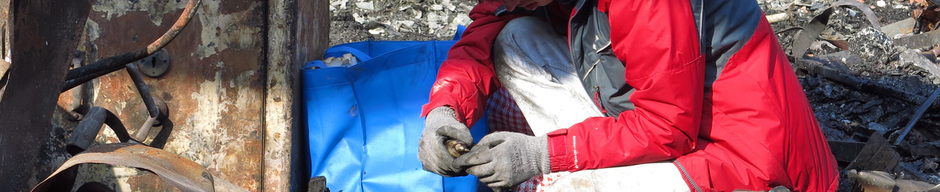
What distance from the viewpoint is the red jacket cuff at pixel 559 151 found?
2.47 metres

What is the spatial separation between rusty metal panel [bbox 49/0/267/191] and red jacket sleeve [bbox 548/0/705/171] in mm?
1231

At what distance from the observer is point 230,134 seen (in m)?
3.08

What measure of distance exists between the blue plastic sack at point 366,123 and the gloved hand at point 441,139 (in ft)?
1.69

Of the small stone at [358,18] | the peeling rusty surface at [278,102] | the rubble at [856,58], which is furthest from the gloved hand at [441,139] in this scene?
the small stone at [358,18]

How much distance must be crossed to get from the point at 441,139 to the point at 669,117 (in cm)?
68

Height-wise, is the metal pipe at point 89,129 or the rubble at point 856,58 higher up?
the metal pipe at point 89,129

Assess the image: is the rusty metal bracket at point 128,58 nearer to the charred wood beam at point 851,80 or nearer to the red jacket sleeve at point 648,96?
the red jacket sleeve at point 648,96

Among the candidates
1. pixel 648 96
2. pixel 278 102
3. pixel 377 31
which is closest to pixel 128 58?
pixel 278 102

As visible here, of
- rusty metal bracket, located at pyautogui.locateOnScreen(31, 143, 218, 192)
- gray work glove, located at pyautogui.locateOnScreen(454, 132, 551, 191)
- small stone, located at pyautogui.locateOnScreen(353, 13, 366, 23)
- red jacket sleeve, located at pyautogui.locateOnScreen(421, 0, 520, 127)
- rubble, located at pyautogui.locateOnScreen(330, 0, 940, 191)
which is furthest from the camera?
small stone, located at pyautogui.locateOnScreen(353, 13, 366, 23)

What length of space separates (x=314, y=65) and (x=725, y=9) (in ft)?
5.41

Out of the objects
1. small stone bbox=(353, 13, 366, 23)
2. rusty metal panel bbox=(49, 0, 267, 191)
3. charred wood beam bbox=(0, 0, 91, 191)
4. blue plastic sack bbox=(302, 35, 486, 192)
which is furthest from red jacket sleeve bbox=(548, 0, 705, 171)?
small stone bbox=(353, 13, 366, 23)

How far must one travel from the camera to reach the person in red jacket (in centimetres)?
225

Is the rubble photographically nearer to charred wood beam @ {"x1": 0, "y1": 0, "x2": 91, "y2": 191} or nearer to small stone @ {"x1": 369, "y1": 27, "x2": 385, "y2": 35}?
small stone @ {"x1": 369, "y1": 27, "x2": 385, "y2": 35}

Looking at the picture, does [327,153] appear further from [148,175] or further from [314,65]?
[148,175]
